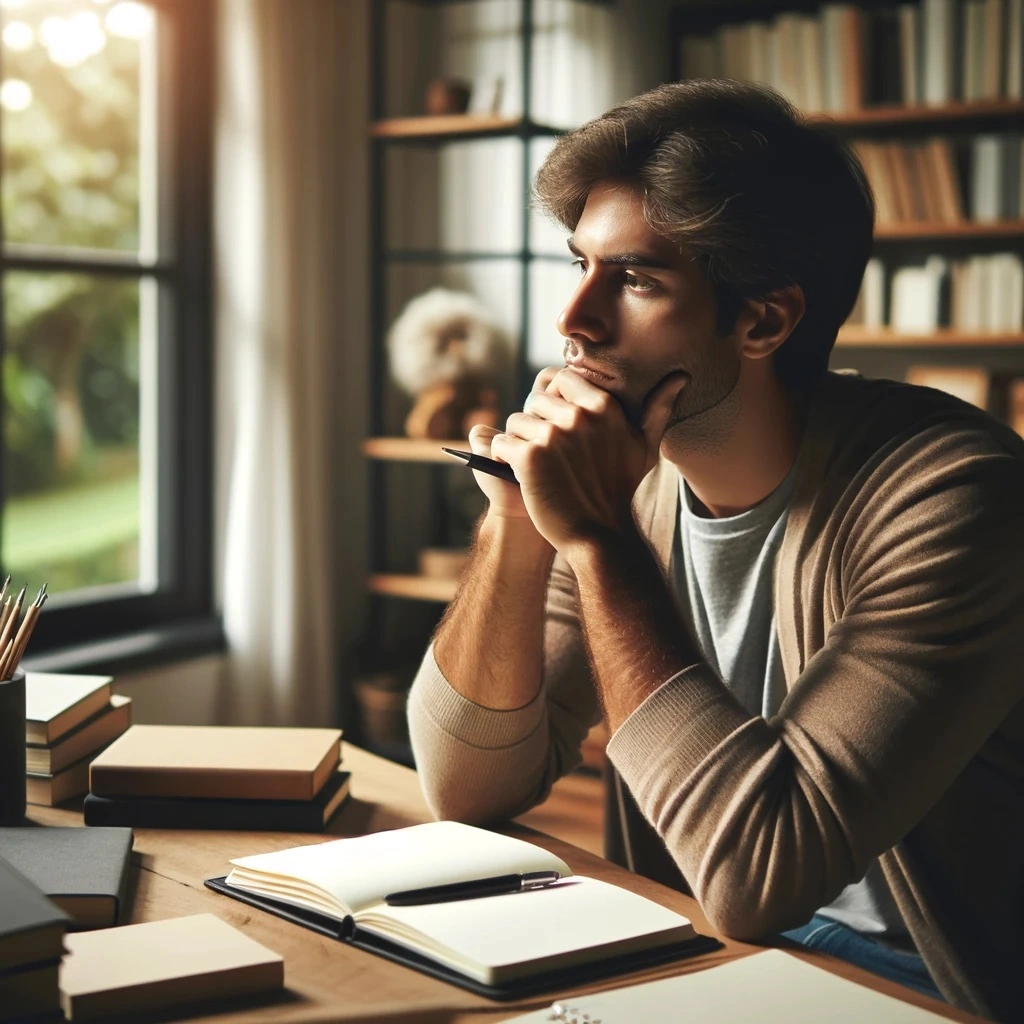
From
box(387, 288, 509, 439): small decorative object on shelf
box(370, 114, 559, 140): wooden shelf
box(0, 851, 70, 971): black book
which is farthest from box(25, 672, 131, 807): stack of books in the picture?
box(370, 114, 559, 140): wooden shelf

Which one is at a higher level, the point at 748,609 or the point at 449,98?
the point at 449,98

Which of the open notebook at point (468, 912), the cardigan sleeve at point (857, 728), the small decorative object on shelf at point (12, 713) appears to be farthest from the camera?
the small decorative object on shelf at point (12, 713)

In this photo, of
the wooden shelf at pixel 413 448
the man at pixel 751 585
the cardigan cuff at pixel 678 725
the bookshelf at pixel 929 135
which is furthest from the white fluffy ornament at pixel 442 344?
the cardigan cuff at pixel 678 725

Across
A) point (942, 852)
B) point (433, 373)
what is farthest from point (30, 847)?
point (433, 373)

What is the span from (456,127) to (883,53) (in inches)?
45.4

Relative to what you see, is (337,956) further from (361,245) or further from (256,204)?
(361,245)

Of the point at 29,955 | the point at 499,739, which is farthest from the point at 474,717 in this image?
the point at 29,955

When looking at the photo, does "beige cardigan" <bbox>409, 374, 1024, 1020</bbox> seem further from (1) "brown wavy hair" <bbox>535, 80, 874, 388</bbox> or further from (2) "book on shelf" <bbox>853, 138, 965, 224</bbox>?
(2) "book on shelf" <bbox>853, 138, 965, 224</bbox>

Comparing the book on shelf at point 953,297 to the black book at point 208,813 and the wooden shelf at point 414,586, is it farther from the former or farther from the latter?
the black book at point 208,813

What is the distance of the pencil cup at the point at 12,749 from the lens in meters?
1.14

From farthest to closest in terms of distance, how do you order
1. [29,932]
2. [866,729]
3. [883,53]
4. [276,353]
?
[883,53]
[276,353]
[866,729]
[29,932]

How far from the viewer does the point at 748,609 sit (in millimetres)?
1449

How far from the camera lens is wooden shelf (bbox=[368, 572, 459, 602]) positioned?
10.7 feet

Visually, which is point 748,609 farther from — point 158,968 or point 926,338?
point 926,338
